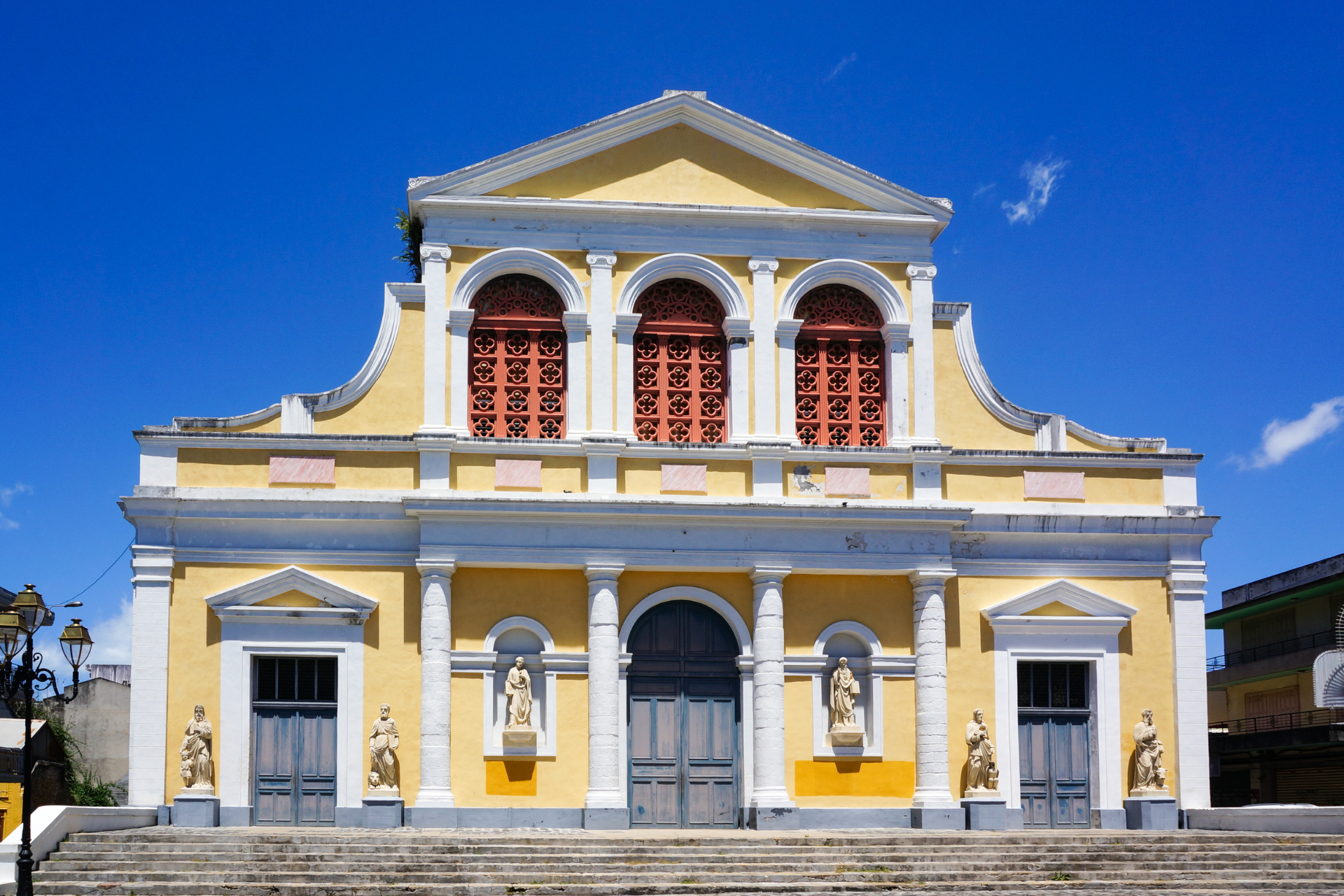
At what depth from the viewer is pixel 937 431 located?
22344mm

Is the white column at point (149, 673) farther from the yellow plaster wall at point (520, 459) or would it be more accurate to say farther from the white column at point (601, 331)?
the white column at point (601, 331)

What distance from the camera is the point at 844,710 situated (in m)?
21.2

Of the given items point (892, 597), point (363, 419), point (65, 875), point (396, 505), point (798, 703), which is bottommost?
point (65, 875)

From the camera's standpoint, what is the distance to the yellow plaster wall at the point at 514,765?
2053cm

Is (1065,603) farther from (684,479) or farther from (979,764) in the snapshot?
(684,479)

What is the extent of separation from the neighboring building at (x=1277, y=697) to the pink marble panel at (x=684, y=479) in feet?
55.1

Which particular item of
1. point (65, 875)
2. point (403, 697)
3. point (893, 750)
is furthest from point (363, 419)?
point (893, 750)

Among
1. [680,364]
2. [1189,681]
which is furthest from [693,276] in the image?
[1189,681]

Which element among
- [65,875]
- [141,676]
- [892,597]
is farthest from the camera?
[892,597]

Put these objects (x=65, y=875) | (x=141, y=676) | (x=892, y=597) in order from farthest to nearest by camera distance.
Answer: (x=892, y=597) < (x=141, y=676) < (x=65, y=875)

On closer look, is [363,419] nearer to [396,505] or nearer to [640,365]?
[396,505]

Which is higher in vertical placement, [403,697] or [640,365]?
[640,365]

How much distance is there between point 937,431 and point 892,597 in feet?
8.75

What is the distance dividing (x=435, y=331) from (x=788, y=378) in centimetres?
532
